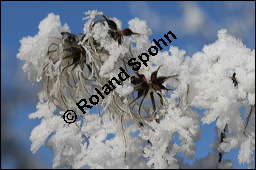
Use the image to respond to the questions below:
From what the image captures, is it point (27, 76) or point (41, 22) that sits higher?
point (41, 22)

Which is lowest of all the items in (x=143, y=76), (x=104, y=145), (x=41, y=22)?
(x=104, y=145)

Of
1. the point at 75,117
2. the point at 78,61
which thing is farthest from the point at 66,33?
the point at 75,117

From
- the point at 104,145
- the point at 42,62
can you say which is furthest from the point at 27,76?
the point at 104,145

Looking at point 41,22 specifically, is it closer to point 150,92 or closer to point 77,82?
point 77,82

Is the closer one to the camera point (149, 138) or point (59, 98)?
point (149, 138)

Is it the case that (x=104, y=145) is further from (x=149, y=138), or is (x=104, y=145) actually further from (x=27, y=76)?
(x=27, y=76)

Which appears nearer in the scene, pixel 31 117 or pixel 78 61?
pixel 78 61
